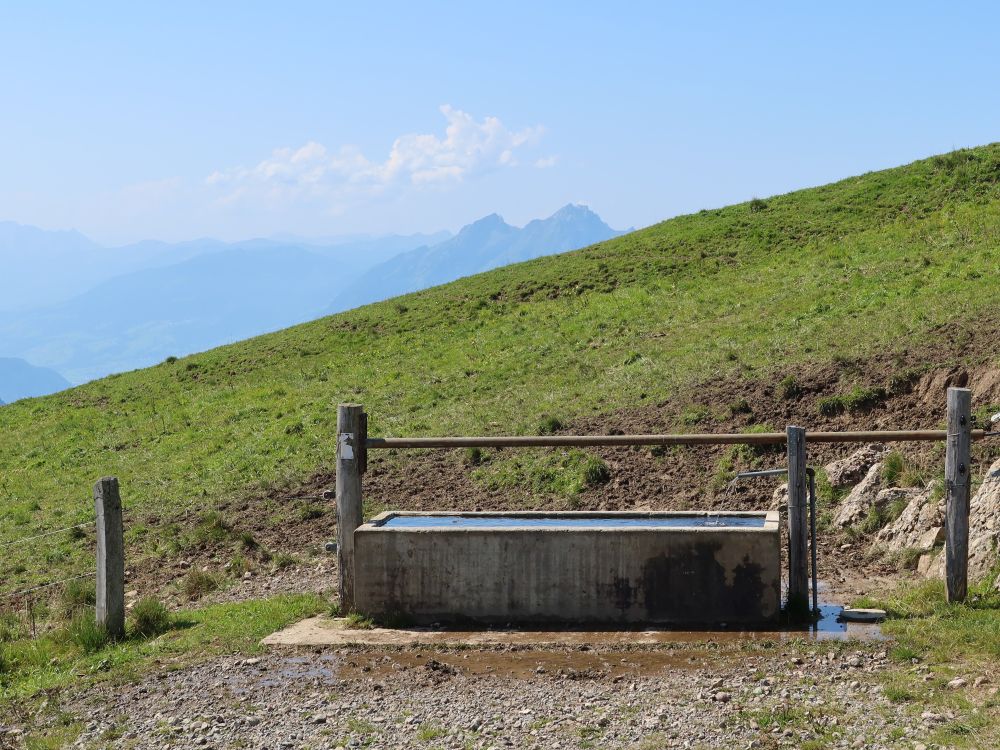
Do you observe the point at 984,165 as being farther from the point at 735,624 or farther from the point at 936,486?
the point at 735,624

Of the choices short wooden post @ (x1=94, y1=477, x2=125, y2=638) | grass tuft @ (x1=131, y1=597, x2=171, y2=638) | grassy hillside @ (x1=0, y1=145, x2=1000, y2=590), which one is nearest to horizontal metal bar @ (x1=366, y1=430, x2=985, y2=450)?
short wooden post @ (x1=94, y1=477, x2=125, y2=638)

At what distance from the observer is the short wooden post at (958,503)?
9430 millimetres

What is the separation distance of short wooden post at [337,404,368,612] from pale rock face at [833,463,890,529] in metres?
6.23

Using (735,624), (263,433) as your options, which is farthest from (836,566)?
(263,433)

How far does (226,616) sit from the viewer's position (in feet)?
37.6

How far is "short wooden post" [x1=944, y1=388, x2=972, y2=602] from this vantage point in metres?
9.43

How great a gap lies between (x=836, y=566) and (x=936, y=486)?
1.56 metres

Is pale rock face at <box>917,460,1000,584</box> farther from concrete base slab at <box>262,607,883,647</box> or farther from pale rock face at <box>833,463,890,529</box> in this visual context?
pale rock face at <box>833,463,890,529</box>

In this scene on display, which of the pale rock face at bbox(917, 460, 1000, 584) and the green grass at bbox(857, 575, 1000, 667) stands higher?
the pale rock face at bbox(917, 460, 1000, 584)

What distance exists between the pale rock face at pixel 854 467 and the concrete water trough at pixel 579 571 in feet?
14.6

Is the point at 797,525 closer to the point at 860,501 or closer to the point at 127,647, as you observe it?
the point at 860,501

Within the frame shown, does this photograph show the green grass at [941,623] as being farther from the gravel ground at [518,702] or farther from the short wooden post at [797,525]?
the short wooden post at [797,525]

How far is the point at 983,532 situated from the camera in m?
10.4

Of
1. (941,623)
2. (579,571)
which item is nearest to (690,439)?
(579,571)
